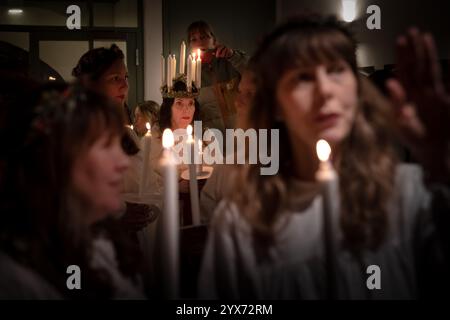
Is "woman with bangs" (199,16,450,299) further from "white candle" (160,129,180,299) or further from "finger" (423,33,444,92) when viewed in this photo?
"white candle" (160,129,180,299)

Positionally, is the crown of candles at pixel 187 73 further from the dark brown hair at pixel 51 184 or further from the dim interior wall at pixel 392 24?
the dark brown hair at pixel 51 184

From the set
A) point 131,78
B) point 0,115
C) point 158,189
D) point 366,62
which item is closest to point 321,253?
point 0,115

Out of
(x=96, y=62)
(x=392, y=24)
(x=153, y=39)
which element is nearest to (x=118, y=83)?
Result: (x=96, y=62)

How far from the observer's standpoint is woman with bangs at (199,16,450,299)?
1082 millimetres

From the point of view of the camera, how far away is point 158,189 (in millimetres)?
2602

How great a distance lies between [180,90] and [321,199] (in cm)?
188

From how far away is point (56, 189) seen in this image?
1.11 m

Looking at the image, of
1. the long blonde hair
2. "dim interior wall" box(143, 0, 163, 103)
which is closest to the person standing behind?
the long blonde hair

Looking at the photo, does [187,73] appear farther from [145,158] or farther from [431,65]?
[431,65]

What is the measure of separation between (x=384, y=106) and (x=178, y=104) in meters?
1.96

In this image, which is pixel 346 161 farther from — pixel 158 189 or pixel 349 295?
pixel 158 189

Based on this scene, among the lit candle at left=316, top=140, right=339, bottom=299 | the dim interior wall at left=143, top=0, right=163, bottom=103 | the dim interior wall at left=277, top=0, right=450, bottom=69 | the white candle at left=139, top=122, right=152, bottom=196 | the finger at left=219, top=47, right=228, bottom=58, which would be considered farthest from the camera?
the dim interior wall at left=143, top=0, right=163, bottom=103

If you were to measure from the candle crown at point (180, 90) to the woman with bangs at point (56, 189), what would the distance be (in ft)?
5.41

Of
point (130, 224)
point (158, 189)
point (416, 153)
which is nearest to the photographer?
point (416, 153)
